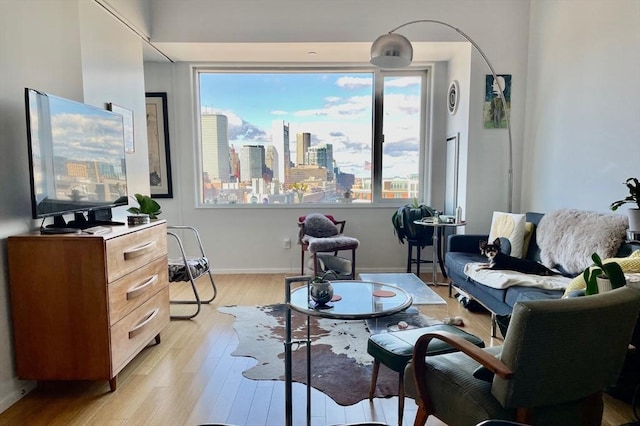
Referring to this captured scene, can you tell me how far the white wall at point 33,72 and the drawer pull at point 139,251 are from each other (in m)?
0.56

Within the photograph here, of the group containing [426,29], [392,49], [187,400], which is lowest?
[187,400]

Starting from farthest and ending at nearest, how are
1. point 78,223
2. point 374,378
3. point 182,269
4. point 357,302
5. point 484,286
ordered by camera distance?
point 182,269 → point 484,286 → point 78,223 → point 374,378 → point 357,302

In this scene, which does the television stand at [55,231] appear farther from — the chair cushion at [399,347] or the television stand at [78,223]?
the chair cushion at [399,347]

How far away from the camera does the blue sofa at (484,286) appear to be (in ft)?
7.73

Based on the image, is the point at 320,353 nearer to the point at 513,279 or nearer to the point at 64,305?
the point at 513,279

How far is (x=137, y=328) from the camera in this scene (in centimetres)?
233

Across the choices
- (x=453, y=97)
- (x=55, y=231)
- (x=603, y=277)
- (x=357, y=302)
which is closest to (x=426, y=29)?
(x=453, y=97)

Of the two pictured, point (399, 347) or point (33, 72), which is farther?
point (33, 72)

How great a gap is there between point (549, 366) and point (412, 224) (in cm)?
284

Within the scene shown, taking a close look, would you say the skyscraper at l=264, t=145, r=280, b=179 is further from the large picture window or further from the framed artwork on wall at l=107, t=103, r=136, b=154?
the framed artwork on wall at l=107, t=103, r=136, b=154

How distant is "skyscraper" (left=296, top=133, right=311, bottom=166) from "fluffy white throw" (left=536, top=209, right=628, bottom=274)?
270 cm

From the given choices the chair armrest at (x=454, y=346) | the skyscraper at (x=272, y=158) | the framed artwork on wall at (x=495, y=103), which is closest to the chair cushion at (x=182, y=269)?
the skyscraper at (x=272, y=158)

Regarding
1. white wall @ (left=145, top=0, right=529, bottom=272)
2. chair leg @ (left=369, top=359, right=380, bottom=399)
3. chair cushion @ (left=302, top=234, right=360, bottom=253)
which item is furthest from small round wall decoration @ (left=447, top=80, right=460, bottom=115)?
chair leg @ (left=369, top=359, right=380, bottom=399)

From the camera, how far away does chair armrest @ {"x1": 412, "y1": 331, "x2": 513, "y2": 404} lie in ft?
4.08
